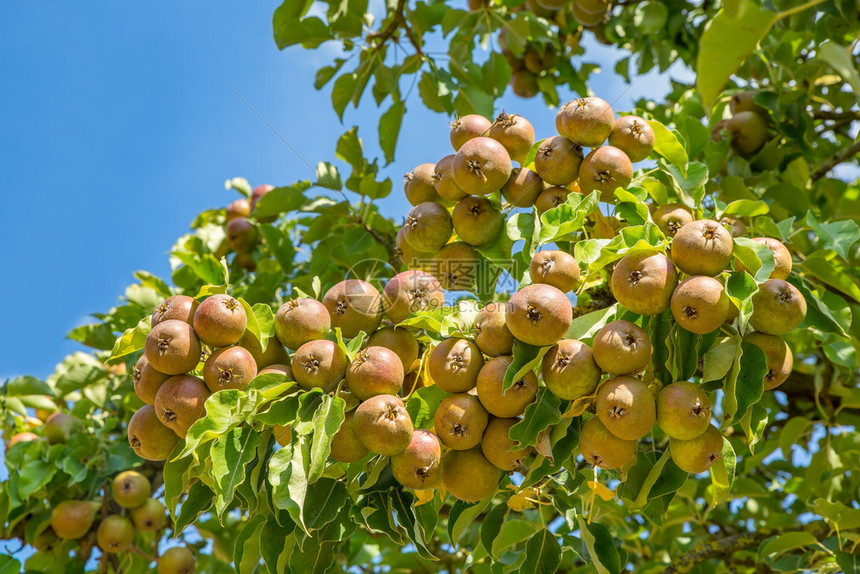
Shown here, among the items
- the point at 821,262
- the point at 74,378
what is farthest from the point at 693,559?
the point at 74,378

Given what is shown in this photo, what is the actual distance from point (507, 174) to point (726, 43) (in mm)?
928

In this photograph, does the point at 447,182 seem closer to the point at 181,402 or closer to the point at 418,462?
the point at 418,462

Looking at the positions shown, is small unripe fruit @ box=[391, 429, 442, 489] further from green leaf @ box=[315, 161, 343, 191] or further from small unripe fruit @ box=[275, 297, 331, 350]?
green leaf @ box=[315, 161, 343, 191]

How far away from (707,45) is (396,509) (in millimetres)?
1388

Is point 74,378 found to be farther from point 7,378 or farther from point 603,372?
point 603,372

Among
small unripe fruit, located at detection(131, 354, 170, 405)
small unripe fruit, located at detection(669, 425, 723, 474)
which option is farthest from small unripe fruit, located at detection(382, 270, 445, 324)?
small unripe fruit, located at detection(669, 425, 723, 474)

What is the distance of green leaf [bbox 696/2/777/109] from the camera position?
152 centimetres

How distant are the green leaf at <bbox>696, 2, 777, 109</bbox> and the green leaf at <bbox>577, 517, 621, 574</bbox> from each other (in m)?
1.32

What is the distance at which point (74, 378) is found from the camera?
4242 millimetres

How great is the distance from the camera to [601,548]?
2342mm

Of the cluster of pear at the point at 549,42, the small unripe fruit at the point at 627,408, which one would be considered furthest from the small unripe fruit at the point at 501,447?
the cluster of pear at the point at 549,42

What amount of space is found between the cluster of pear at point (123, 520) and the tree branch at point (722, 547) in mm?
2335

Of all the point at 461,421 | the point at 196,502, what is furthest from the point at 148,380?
the point at 461,421

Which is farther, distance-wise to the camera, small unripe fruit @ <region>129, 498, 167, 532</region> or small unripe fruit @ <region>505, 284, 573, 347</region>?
small unripe fruit @ <region>129, 498, 167, 532</region>
